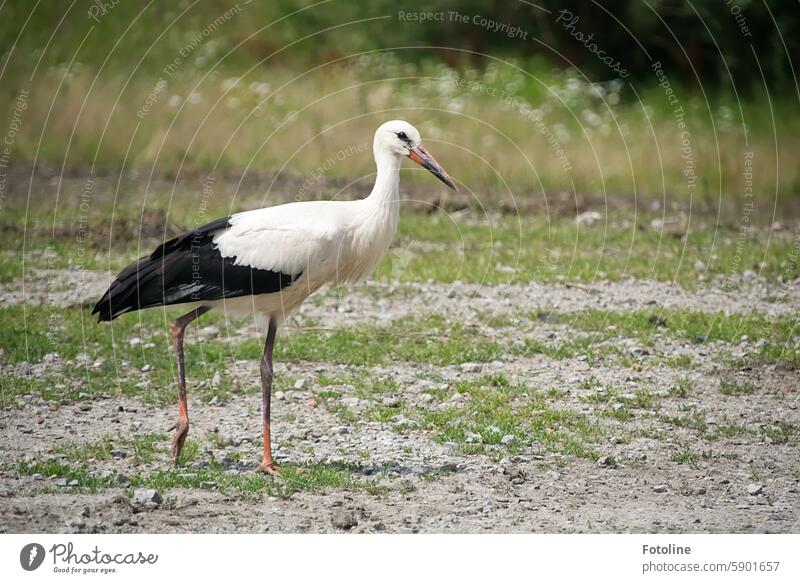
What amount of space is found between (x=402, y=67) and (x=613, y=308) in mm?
8803

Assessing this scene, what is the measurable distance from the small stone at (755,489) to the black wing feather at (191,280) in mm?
3519

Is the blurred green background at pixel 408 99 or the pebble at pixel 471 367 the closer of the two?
the pebble at pixel 471 367

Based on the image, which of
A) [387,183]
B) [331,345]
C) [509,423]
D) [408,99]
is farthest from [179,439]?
[408,99]

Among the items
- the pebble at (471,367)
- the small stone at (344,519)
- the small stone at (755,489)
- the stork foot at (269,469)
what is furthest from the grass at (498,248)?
the small stone at (344,519)

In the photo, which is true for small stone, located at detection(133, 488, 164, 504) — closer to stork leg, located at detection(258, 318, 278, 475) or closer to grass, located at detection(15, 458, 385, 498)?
grass, located at detection(15, 458, 385, 498)

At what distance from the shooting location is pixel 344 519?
6957 mm

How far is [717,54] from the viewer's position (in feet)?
68.2

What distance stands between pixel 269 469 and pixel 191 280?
154 centimetres

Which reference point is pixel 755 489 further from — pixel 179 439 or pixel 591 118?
pixel 591 118

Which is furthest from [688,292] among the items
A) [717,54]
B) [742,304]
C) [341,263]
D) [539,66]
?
[717,54]

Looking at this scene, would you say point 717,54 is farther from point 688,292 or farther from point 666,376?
point 666,376

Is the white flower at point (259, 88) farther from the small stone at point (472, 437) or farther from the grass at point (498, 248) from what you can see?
the small stone at point (472, 437)

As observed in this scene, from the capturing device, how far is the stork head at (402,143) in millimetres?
8438

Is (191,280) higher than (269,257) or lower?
lower
